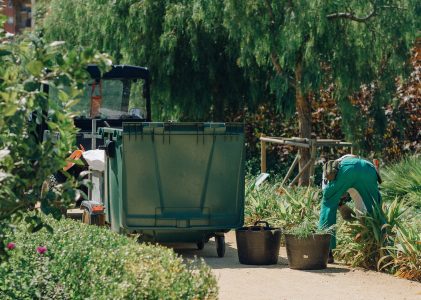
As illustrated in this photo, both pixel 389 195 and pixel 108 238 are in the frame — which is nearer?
pixel 108 238

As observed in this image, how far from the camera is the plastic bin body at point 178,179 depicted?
38.5ft

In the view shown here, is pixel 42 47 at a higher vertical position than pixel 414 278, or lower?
higher

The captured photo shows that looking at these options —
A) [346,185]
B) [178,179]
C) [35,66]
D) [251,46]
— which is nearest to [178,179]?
[178,179]

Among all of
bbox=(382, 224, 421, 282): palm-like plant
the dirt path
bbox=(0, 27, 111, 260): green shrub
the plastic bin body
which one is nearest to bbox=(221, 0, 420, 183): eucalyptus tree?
the plastic bin body

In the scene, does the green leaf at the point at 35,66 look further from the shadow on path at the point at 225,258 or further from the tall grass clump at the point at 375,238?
the tall grass clump at the point at 375,238

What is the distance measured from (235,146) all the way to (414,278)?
269 cm

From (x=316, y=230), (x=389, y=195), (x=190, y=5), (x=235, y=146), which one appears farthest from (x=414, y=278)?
(x=190, y=5)

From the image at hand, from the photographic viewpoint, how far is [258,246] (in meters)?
11.5

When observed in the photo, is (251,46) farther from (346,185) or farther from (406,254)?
(406,254)

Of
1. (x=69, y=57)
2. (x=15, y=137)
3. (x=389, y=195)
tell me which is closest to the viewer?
(x=69, y=57)

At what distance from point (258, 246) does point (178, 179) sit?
46.5 inches

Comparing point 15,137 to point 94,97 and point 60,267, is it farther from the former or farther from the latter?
point 94,97

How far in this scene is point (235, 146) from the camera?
473 inches

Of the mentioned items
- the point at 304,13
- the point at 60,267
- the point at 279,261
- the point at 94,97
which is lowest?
the point at 279,261
